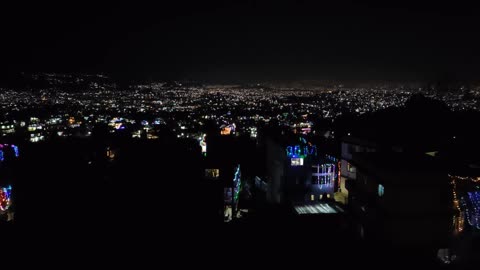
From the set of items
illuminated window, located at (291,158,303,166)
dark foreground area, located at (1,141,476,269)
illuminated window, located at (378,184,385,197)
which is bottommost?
dark foreground area, located at (1,141,476,269)

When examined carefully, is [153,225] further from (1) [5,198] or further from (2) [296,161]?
(2) [296,161]

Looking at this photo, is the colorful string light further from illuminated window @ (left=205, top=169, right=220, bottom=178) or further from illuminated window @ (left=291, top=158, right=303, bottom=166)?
illuminated window @ (left=291, top=158, right=303, bottom=166)

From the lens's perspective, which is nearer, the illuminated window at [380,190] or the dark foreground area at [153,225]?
the dark foreground area at [153,225]

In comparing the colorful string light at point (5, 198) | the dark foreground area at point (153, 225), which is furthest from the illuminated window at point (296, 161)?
the colorful string light at point (5, 198)

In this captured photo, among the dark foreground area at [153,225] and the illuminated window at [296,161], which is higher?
the illuminated window at [296,161]

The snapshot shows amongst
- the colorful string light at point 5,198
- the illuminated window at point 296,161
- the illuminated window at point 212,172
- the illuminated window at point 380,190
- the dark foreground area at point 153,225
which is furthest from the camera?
the illuminated window at point 296,161

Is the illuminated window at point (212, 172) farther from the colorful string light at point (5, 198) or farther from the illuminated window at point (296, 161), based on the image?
the colorful string light at point (5, 198)

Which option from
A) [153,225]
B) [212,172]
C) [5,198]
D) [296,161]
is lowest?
[153,225]

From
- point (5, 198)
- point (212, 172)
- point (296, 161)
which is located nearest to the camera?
point (5, 198)

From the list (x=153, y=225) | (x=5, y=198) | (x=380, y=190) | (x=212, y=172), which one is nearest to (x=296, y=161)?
(x=212, y=172)

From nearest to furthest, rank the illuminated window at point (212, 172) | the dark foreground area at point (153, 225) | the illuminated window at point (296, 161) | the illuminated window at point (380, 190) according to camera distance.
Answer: the dark foreground area at point (153, 225) → the illuminated window at point (380, 190) → the illuminated window at point (212, 172) → the illuminated window at point (296, 161)

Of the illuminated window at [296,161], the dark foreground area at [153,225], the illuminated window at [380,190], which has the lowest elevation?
the dark foreground area at [153,225]

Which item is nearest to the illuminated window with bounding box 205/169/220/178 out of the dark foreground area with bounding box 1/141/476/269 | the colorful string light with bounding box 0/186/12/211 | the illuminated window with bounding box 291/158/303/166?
the dark foreground area with bounding box 1/141/476/269

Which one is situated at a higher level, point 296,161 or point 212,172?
point 296,161
